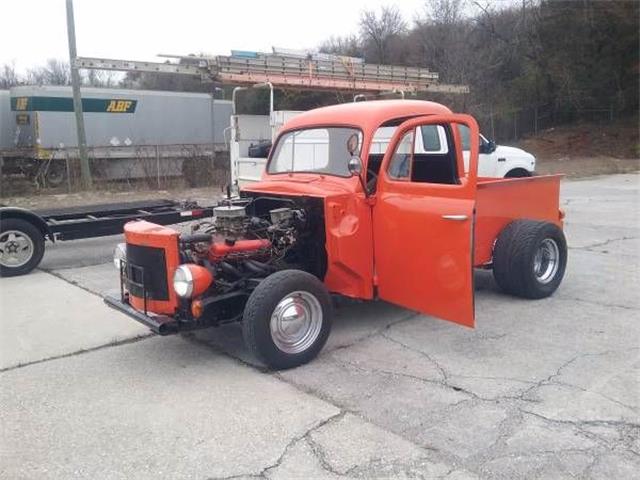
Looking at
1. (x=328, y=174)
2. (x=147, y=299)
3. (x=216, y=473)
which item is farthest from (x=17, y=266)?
(x=216, y=473)

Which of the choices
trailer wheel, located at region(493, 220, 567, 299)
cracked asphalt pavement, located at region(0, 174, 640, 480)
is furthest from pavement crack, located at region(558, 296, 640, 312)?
trailer wheel, located at region(493, 220, 567, 299)

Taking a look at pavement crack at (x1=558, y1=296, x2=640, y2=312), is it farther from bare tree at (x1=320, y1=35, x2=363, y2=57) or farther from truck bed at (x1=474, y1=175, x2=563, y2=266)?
bare tree at (x1=320, y1=35, x2=363, y2=57)

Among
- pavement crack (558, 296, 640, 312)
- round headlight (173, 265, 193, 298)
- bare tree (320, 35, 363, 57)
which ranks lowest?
pavement crack (558, 296, 640, 312)

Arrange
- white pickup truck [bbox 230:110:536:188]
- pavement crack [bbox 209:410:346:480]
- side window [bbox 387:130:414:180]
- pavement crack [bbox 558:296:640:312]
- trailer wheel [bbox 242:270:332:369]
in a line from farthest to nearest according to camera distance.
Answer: white pickup truck [bbox 230:110:536:188] < pavement crack [bbox 558:296:640:312] < side window [bbox 387:130:414:180] < trailer wheel [bbox 242:270:332:369] < pavement crack [bbox 209:410:346:480]

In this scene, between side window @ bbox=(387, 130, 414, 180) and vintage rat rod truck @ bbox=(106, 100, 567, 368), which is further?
side window @ bbox=(387, 130, 414, 180)

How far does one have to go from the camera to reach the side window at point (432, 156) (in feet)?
19.2

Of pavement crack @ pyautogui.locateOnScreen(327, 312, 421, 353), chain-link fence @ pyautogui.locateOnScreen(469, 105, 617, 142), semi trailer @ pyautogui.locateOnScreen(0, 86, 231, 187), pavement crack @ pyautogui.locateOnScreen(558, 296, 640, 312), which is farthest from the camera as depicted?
chain-link fence @ pyautogui.locateOnScreen(469, 105, 617, 142)

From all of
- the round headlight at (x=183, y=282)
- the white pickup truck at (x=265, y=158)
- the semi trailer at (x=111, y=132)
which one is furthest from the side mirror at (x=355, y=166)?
the semi trailer at (x=111, y=132)

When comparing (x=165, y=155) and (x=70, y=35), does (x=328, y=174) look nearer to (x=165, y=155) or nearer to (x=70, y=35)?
(x=70, y=35)

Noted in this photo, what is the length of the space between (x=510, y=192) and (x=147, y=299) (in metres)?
3.75

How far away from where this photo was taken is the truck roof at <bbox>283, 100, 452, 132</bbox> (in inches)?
218

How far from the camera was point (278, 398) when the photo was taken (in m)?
4.23

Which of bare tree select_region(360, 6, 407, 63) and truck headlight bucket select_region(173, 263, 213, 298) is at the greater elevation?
bare tree select_region(360, 6, 407, 63)

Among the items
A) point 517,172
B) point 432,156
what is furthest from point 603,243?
point 432,156
